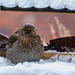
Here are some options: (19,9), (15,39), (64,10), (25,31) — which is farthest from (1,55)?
(64,10)

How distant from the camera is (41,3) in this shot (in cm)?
102

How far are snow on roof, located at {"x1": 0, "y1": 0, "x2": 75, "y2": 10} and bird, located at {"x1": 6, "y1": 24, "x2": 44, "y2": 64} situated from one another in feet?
1.28

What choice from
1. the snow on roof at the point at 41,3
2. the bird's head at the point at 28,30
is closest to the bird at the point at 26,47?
the bird's head at the point at 28,30

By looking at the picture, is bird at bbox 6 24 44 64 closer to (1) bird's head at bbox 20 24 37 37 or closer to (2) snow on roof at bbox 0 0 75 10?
(1) bird's head at bbox 20 24 37 37

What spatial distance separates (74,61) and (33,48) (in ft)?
0.59

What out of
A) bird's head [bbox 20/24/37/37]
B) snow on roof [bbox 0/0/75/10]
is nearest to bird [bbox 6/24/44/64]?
bird's head [bbox 20/24/37/37]

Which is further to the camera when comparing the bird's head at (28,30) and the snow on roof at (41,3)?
the snow on roof at (41,3)

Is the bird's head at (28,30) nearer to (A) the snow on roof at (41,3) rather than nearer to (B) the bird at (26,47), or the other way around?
(B) the bird at (26,47)

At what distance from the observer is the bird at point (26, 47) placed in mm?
640

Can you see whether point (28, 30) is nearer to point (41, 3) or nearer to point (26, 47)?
point (26, 47)

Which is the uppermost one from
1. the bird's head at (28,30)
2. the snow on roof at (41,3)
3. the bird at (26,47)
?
the snow on roof at (41,3)

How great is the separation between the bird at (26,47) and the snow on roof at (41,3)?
15.4 inches

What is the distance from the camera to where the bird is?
64 cm

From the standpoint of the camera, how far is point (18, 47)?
0.66 metres
